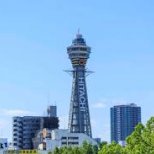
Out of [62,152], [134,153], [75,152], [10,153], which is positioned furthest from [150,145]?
[10,153]

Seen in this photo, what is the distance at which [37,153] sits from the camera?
198 meters

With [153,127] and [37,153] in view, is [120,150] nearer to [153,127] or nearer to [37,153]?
[153,127]

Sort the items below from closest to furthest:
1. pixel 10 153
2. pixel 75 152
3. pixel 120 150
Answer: pixel 120 150 < pixel 75 152 < pixel 10 153

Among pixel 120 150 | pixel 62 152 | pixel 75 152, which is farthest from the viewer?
pixel 62 152

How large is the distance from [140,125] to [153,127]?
1.36 m

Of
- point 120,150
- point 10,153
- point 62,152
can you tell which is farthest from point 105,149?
point 10,153

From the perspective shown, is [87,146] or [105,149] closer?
[105,149]

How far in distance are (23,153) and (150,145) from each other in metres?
132

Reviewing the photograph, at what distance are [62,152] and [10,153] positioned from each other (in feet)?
192

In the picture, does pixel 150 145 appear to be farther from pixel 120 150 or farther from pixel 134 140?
pixel 120 150

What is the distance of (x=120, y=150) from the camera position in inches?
2881

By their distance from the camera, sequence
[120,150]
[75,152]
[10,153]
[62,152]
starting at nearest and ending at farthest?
[120,150], [75,152], [62,152], [10,153]

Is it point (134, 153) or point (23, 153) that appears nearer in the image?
point (134, 153)

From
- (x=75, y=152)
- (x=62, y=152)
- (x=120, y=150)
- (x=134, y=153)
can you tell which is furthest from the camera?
(x=62, y=152)
